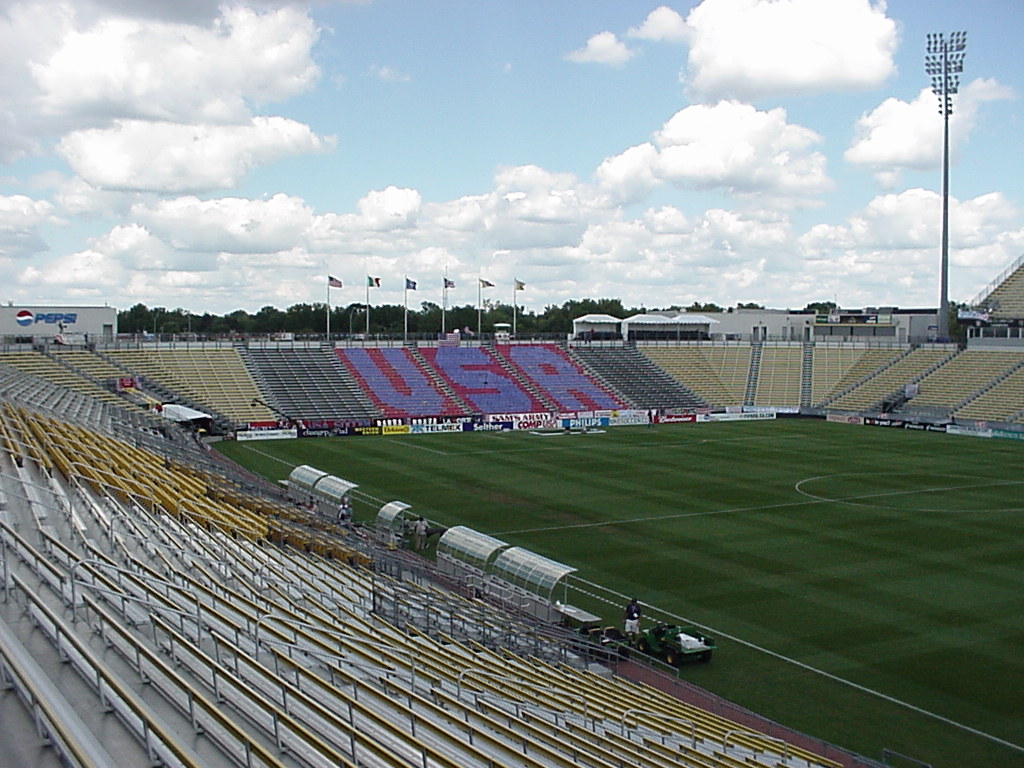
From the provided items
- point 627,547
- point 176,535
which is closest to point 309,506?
point 627,547

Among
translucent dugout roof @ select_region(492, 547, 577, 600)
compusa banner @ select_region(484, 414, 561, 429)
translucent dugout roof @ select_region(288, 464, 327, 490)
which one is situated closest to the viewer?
translucent dugout roof @ select_region(492, 547, 577, 600)

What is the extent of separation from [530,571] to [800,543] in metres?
12.3

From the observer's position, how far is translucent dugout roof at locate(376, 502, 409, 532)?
3253 cm

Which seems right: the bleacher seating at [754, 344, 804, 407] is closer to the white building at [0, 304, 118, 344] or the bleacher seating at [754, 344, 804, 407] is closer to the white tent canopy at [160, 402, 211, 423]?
the white tent canopy at [160, 402, 211, 423]

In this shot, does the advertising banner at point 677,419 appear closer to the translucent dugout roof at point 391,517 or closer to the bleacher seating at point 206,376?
the bleacher seating at point 206,376

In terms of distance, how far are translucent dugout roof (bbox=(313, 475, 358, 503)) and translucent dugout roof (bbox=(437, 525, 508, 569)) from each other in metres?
7.17

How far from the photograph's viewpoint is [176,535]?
66.7 ft

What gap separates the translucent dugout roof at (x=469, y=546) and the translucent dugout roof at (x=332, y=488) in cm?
717

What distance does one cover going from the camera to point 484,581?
1013 inches

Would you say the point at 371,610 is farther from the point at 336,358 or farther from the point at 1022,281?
the point at 1022,281

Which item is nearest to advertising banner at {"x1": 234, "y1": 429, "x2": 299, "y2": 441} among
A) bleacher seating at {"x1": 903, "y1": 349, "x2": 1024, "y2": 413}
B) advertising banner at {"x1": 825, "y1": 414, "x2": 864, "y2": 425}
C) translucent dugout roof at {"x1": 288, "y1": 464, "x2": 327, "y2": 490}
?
translucent dugout roof at {"x1": 288, "y1": 464, "x2": 327, "y2": 490}

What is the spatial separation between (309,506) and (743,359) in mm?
59763

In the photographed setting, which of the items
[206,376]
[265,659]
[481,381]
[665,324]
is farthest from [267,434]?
[265,659]

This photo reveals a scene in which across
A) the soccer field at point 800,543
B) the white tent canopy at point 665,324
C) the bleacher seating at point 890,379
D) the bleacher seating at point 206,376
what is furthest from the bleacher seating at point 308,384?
the bleacher seating at point 890,379
